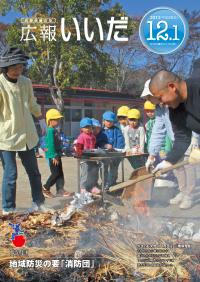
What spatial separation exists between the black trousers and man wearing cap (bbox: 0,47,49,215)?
961 mm

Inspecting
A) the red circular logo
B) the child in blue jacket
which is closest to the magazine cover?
the red circular logo

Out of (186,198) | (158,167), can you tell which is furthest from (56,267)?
(186,198)

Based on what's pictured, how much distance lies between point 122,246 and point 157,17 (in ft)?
4.60

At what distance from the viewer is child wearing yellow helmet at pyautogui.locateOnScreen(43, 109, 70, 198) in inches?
126

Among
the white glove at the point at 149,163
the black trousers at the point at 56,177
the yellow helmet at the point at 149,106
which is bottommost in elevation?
the black trousers at the point at 56,177

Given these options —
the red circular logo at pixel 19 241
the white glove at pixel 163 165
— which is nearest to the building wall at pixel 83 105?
the white glove at pixel 163 165

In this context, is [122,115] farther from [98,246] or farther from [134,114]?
[98,246]

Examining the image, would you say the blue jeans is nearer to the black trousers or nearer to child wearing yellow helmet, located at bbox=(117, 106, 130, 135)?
child wearing yellow helmet, located at bbox=(117, 106, 130, 135)

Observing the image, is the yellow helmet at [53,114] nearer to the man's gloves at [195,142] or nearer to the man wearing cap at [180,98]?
the man wearing cap at [180,98]

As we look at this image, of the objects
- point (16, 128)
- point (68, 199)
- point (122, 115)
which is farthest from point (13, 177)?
point (122, 115)

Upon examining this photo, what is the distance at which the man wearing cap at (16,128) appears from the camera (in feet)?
10.9

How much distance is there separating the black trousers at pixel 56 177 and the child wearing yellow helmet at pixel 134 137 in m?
0.95

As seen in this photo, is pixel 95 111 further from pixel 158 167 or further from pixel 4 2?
pixel 4 2

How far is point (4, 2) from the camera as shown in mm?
2916
